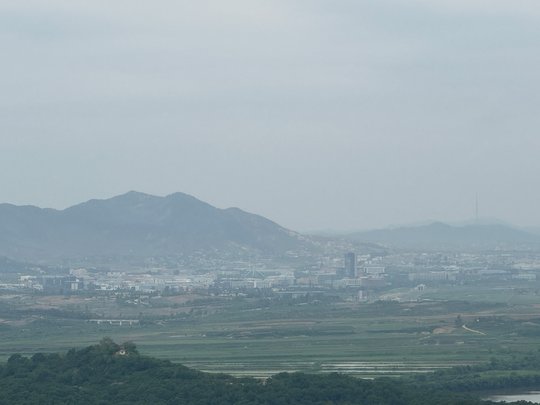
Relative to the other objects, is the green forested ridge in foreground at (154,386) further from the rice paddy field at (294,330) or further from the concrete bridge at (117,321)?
the concrete bridge at (117,321)

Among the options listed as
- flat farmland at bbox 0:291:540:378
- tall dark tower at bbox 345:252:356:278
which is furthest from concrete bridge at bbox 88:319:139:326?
tall dark tower at bbox 345:252:356:278

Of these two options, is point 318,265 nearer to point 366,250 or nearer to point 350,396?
point 366,250

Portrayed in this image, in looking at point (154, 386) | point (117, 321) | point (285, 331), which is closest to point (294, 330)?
point (285, 331)

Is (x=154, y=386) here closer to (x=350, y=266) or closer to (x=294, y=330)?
(x=294, y=330)

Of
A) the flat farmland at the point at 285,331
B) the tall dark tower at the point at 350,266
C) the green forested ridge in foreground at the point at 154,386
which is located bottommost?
the green forested ridge in foreground at the point at 154,386

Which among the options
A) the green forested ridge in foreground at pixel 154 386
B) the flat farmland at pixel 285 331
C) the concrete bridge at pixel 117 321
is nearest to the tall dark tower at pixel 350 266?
the flat farmland at pixel 285 331

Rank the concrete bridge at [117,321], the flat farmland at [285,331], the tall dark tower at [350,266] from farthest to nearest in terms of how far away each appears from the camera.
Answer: the tall dark tower at [350,266]
the concrete bridge at [117,321]
the flat farmland at [285,331]

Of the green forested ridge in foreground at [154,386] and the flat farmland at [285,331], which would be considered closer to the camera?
the green forested ridge in foreground at [154,386]

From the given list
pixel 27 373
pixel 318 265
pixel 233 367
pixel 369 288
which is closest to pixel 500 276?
pixel 369 288

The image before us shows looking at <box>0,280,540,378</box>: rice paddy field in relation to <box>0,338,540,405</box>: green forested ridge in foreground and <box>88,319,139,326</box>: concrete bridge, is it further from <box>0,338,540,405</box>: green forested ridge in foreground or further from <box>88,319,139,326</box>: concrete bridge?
<box>0,338,540,405</box>: green forested ridge in foreground
